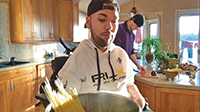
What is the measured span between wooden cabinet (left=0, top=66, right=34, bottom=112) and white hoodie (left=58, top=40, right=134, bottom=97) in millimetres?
2025

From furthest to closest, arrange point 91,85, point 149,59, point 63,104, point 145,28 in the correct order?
point 145,28 < point 149,59 < point 91,85 < point 63,104

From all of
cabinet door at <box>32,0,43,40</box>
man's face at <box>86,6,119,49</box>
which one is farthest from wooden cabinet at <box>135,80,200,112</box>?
cabinet door at <box>32,0,43,40</box>

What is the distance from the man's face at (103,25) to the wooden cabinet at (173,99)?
80 cm

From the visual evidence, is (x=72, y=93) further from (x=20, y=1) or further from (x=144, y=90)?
(x=20, y=1)

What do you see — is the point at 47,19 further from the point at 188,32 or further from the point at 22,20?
the point at 188,32

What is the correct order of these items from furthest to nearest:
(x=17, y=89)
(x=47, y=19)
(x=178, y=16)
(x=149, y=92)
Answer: (x=178, y=16) < (x=47, y=19) < (x=17, y=89) < (x=149, y=92)

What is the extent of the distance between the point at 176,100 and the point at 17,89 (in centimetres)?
239

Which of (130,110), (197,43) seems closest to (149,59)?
(130,110)

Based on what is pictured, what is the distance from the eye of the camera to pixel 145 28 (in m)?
5.59

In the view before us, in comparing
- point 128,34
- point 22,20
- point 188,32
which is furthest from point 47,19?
point 188,32

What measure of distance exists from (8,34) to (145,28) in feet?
13.2

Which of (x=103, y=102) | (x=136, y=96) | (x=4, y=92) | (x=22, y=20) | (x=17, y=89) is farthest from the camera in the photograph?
(x=22, y=20)

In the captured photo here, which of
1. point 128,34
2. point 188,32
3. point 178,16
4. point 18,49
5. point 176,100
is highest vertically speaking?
point 178,16

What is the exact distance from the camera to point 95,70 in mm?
892
